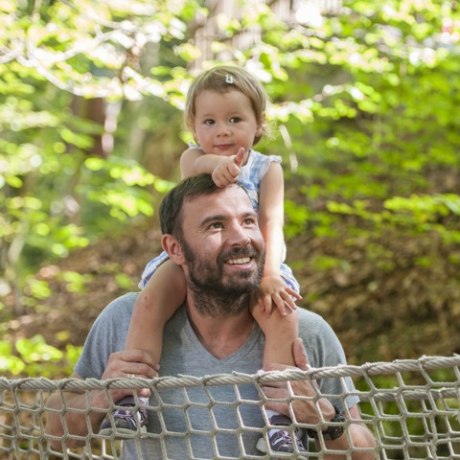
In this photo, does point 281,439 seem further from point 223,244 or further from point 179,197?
point 179,197

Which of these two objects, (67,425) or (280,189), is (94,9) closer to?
(280,189)

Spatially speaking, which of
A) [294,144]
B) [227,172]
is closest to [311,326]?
[227,172]

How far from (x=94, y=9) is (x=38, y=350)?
4.67ft

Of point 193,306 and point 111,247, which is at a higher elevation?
point 193,306

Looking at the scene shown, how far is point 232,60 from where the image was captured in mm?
3580

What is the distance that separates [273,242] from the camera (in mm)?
1784

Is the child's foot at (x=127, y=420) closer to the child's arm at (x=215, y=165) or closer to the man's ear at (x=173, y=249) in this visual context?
the man's ear at (x=173, y=249)

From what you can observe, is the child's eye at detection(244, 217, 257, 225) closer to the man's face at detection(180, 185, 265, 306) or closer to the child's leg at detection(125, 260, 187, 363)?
the man's face at detection(180, 185, 265, 306)

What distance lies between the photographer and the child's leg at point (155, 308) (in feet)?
5.46

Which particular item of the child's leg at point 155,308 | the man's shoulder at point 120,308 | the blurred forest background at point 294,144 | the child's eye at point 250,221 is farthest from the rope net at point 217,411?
the blurred forest background at point 294,144

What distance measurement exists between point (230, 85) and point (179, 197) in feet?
1.06

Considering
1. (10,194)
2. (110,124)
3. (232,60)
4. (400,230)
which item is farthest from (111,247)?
(232,60)

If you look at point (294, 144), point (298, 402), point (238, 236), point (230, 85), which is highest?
point (230, 85)

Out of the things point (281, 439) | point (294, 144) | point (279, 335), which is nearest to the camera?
point (281, 439)
